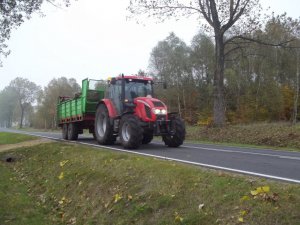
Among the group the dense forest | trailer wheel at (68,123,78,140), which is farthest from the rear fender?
the dense forest

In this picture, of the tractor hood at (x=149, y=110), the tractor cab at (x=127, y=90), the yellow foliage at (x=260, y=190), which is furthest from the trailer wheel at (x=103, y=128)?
the yellow foliage at (x=260, y=190)

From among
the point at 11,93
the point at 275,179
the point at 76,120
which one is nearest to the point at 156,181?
the point at 275,179

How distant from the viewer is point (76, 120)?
18.6 m

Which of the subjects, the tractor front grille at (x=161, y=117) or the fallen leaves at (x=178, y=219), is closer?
the fallen leaves at (x=178, y=219)

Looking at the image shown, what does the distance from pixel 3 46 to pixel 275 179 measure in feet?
56.3

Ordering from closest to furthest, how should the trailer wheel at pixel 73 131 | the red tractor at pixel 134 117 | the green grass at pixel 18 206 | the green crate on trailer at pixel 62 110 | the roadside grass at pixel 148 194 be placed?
the roadside grass at pixel 148 194, the green grass at pixel 18 206, the red tractor at pixel 134 117, the trailer wheel at pixel 73 131, the green crate on trailer at pixel 62 110

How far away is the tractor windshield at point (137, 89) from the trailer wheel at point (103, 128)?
4.14 ft

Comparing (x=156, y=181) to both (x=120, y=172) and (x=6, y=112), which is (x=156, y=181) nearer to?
(x=120, y=172)

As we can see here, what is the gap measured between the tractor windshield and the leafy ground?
7.17 m

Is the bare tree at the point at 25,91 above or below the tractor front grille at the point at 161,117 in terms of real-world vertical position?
above

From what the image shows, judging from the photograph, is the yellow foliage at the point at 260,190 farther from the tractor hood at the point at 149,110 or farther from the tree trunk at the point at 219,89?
the tree trunk at the point at 219,89

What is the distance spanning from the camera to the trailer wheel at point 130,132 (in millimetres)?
12953

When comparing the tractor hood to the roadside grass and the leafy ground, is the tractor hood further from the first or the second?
the leafy ground

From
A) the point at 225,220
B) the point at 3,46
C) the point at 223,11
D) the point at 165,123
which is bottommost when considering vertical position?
the point at 225,220
